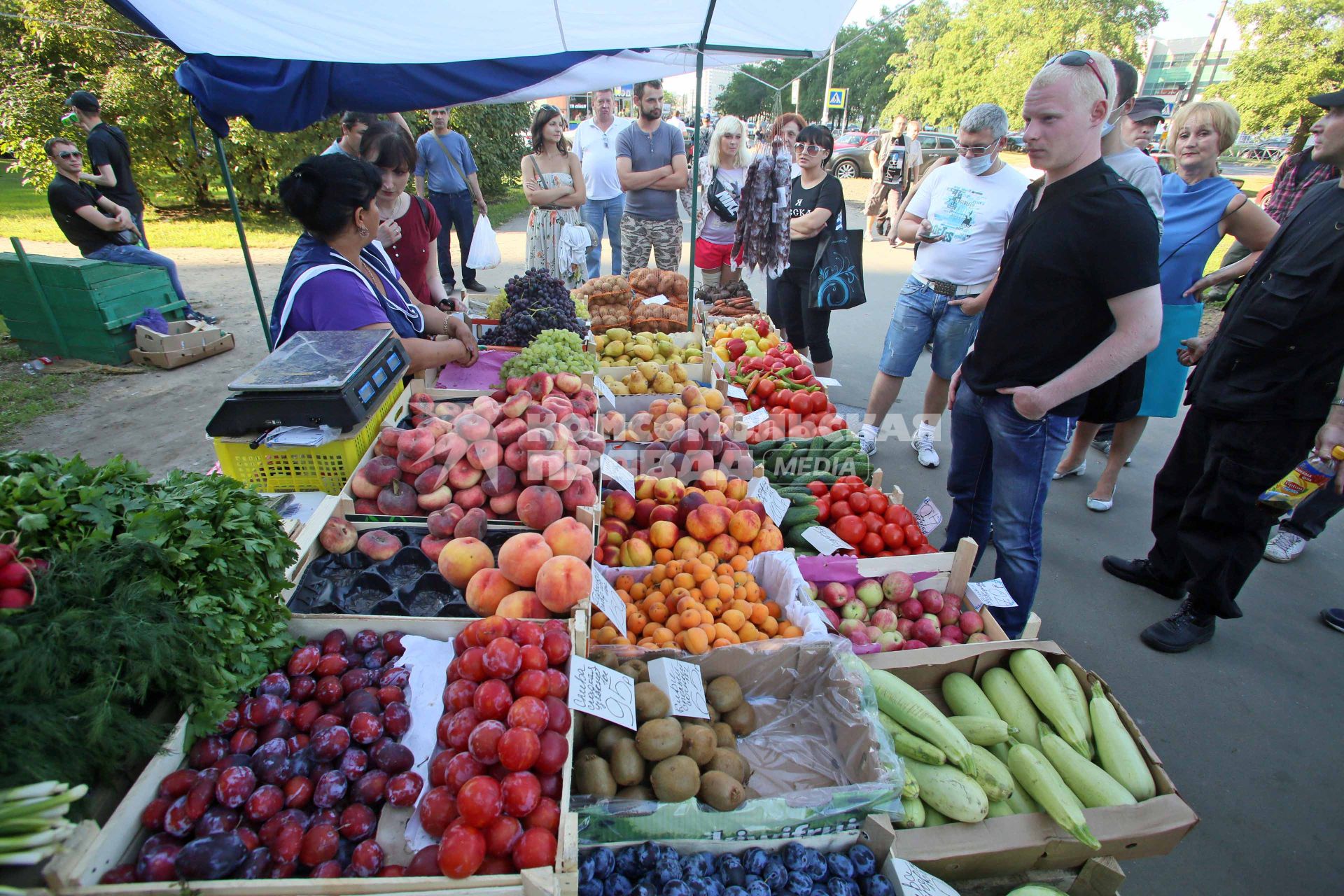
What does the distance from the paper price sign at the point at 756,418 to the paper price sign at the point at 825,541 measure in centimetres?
95

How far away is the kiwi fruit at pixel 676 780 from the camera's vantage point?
4.90 feet

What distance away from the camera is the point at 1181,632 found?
121 inches

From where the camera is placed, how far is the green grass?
10.5 m

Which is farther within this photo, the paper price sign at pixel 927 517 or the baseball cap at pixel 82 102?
Result: the baseball cap at pixel 82 102

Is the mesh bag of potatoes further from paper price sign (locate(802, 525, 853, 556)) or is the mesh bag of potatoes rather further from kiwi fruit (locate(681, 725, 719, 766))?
paper price sign (locate(802, 525, 853, 556))

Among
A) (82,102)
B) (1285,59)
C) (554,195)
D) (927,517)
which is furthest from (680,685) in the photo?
(1285,59)

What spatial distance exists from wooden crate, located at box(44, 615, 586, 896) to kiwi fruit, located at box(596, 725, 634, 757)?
0.37 meters

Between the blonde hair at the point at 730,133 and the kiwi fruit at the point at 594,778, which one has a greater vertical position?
the blonde hair at the point at 730,133

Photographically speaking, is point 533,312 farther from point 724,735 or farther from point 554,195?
point 554,195

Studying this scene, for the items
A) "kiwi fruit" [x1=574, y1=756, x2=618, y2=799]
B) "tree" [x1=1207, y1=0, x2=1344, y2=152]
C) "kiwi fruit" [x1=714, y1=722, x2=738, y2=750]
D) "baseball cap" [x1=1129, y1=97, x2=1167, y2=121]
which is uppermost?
"tree" [x1=1207, y1=0, x2=1344, y2=152]

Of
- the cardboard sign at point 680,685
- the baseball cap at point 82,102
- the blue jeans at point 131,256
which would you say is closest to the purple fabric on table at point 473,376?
the cardboard sign at point 680,685

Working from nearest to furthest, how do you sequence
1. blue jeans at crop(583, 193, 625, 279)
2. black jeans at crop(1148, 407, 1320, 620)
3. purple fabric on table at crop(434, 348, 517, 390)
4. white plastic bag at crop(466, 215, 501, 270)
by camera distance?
black jeans at crop(1148, 407, 1320, 620), purple fabric on table at crop(434, 348, 517, 390), white plastic bag at crop(466, 215, 501, 270), blue jeans at crop(583, 193, 625, 279)

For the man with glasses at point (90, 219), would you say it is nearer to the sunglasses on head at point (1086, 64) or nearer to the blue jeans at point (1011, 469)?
the blue jeans at point (1011, 469)

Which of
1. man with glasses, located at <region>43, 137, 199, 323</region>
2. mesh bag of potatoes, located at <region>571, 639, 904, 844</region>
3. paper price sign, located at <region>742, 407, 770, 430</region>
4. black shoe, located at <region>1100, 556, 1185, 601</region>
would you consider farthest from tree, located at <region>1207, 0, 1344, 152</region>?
man with glasses, located at <region>43, 137, 199, 323</region>
